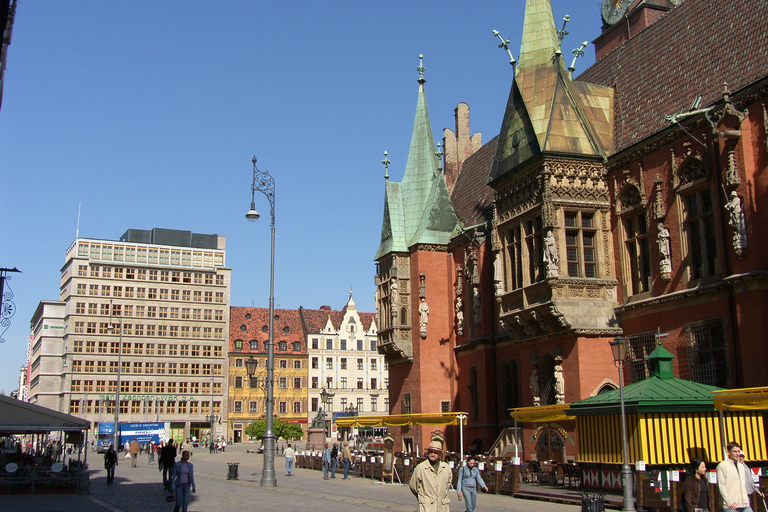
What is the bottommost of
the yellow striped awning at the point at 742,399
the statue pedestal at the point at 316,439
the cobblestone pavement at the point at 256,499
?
the cobblestone pavement at the point at 256,499

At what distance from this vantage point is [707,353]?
22.1 m

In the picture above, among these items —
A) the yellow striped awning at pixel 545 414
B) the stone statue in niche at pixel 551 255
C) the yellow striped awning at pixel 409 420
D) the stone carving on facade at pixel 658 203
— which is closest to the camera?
the yellow striped awning at pixel 545 414

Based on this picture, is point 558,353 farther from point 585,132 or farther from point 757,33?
point 757,33

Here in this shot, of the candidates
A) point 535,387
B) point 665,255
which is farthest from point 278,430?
point 665,255

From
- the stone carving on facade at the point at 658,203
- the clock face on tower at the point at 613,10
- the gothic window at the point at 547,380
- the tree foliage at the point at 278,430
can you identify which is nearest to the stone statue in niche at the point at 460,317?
the gothic window at the point at 547,380

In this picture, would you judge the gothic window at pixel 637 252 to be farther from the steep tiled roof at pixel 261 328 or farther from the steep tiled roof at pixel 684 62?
the steep tiled roof at pixel 261 328

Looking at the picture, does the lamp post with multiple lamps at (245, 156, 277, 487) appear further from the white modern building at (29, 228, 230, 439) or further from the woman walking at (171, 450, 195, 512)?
the white modern building at (29, 228, 230, 439)

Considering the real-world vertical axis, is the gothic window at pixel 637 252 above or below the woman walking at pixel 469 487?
above

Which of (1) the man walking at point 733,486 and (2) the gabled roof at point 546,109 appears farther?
(2) the gabled roof at point 546,109

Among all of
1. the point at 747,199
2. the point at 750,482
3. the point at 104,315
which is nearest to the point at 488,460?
the point at 747,199

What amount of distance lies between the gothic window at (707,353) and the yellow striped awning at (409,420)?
8.66m

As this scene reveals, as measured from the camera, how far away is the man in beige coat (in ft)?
31.9

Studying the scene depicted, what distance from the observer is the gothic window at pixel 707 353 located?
21.5 meters

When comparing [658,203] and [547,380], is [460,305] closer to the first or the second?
→ [547,380]
